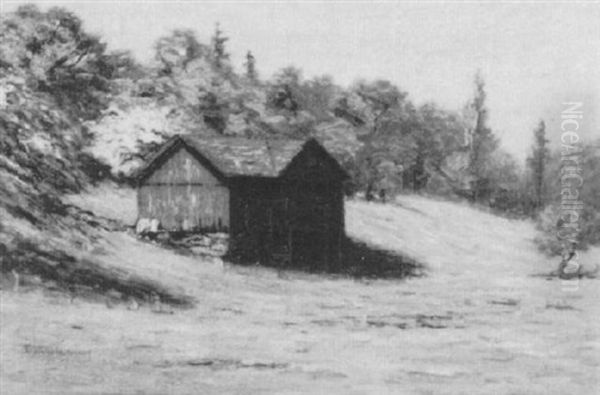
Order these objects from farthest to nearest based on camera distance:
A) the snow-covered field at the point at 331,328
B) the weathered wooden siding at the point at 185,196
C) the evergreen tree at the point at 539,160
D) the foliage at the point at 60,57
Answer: the weathered wooden siding at the point at 185,196, the evergreen tree at the point at 539,160, the foliage at the point at 60,57, the snow-covered field at the point at 331,328

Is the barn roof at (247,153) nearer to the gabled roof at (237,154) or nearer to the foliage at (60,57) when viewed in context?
the gabled roof at (237,154)

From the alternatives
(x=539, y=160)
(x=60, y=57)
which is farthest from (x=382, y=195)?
(x=60, y=57)

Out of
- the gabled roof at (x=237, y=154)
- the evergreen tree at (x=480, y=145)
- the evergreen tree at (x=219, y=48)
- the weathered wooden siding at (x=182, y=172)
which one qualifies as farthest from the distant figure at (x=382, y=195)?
the evergreen tree at (x=219, y=48)

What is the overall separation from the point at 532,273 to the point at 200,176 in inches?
114

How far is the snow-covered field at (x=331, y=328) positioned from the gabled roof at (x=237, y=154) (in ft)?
1.76

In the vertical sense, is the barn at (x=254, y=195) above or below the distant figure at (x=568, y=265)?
above

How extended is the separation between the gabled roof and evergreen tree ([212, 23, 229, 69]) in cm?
113

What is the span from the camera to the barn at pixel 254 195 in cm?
750

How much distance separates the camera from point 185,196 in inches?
320

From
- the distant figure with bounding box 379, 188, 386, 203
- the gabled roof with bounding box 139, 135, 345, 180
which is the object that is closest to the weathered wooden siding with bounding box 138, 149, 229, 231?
the gabled roof with bounding box 139, 135, 345, 180

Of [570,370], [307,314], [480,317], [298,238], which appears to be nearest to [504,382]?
[570,370]

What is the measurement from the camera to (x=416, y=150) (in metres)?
8.01

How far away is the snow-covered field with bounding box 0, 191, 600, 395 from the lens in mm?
5453

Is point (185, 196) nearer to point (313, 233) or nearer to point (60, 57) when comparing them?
point (313, 233)
